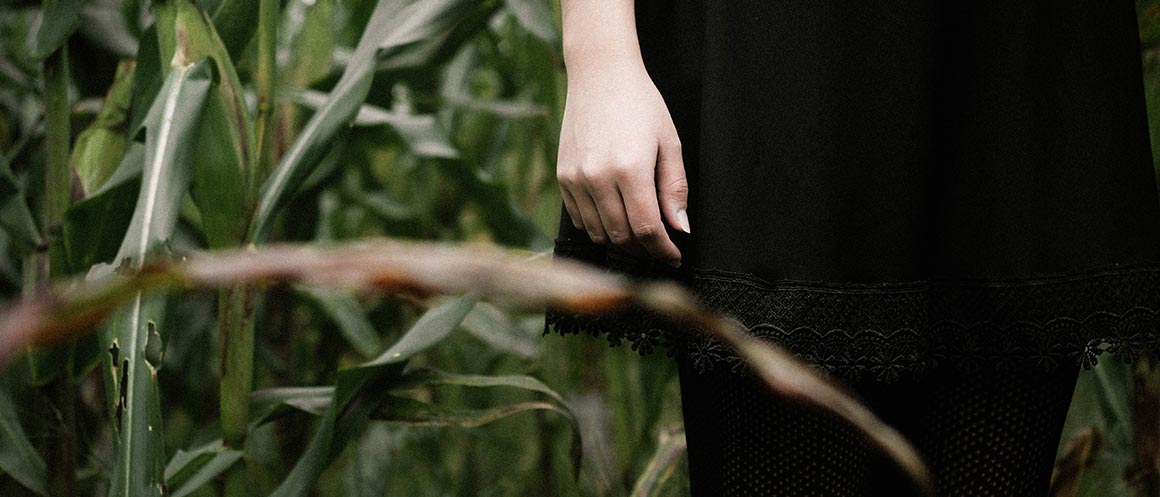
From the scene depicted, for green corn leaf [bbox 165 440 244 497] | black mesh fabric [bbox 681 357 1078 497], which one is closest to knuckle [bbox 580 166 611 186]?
black mesh fabric [bbox 681 357 1078 497]

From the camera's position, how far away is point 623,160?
0.37m

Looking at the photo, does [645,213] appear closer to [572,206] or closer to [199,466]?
[572,206]

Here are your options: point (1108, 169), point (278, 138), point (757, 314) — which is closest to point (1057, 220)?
point (1108, 169)

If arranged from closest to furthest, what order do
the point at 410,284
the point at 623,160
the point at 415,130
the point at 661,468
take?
the point at 410,284, the point at 623,160, the point at 661,468, the point at 415,130

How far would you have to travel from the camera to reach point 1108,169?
1.42ft

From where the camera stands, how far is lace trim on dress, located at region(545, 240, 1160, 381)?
0.40 metres

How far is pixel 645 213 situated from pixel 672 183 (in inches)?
1.0

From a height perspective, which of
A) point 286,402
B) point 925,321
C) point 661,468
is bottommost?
point 661,468

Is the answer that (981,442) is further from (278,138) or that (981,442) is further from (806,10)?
(278,138)

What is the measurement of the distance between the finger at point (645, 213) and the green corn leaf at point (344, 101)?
0.97ft

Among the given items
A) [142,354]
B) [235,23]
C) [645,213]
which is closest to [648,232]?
[645,213]

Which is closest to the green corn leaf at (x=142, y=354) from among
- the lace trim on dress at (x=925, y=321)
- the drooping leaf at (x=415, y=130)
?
the lace trim on dress at (x=925, y=321)

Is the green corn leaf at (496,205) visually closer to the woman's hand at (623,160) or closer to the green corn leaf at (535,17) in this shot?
the green corn leaf at (535,17)

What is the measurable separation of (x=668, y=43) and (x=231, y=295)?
13.1 inches
